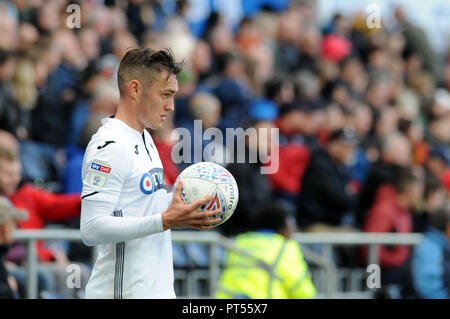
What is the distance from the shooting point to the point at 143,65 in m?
4.98

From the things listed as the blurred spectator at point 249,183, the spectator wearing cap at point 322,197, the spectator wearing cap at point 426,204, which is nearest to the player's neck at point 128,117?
the blurred spectator at point 249,183

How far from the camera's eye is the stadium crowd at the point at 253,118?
351 inches

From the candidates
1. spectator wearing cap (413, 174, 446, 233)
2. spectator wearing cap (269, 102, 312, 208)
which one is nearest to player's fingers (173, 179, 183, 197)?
spectator wearing cap (269, 102, 312, 208)

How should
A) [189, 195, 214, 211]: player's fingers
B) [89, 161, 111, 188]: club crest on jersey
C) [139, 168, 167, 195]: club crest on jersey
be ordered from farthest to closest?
[139, 168, 167, 195]: club crest on jersey → [89, 161, 111, 188]: club crest on jersey → [189, 195, 214, 211]: player's fingers

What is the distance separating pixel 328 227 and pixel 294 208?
461 mm

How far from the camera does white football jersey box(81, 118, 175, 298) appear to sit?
477cm

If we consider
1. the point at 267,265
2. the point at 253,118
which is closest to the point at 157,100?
the point at 267,265

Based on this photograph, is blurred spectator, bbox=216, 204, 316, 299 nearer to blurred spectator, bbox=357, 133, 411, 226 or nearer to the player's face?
the player's face

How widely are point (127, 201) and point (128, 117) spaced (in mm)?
490

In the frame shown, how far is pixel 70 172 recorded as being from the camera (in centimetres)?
862

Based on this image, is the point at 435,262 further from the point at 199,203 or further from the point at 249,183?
the point at 199,203

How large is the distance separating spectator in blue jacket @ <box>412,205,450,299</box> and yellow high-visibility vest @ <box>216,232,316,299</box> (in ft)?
6.27

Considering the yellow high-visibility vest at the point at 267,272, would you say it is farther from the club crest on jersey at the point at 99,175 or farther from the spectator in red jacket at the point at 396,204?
the spectator in red jacket at the point at 396,204
